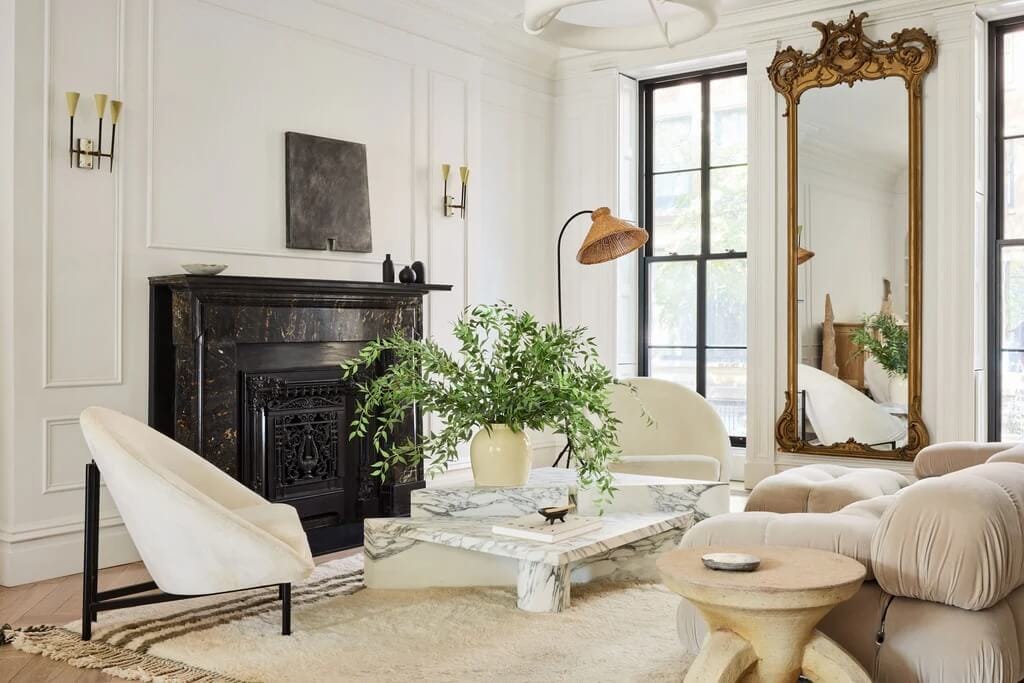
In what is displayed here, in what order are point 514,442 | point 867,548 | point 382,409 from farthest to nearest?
point 382,409 < point 514,442 < point 867,548

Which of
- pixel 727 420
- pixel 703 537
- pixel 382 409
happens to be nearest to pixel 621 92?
pixel 727 420

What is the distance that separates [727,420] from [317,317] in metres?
3.22

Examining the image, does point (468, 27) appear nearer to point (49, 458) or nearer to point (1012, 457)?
point (49, 458)

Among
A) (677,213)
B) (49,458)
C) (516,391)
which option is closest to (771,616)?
(516,391)

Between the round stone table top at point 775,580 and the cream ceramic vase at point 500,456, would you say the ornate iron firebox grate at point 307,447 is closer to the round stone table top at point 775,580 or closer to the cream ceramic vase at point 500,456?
the cream ceramic vase at point 500,456

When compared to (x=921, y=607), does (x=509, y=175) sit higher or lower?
higher

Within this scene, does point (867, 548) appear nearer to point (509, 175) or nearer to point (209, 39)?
point (209, 39)

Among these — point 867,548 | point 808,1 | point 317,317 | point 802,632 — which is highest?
point 808,1

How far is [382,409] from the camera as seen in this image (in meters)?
5.13

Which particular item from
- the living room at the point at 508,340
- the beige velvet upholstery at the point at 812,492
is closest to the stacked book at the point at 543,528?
the living room at the point at 508,340

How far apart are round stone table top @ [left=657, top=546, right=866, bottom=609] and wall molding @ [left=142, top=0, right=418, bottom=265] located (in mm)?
3119

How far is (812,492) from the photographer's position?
3.35m

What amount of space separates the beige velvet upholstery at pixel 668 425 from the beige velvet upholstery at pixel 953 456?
1255mm

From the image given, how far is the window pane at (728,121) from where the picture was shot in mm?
6719
